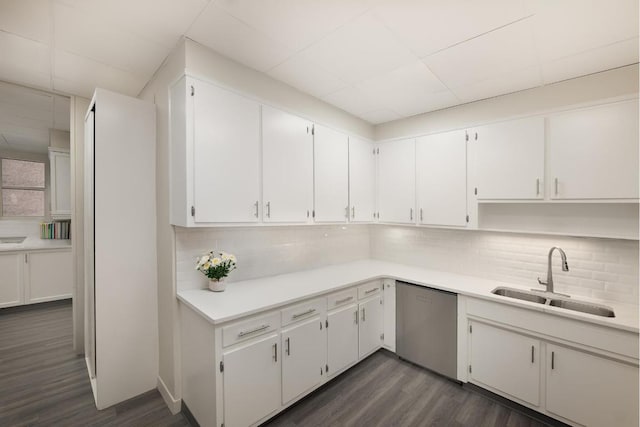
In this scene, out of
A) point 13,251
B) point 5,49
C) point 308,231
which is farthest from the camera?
point 13,251

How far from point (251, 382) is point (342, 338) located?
94cm

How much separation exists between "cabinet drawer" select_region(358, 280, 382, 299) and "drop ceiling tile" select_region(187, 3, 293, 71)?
2128mm

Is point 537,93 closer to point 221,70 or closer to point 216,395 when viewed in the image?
point 221,70

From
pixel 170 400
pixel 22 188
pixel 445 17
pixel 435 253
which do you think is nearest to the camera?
pixel 445 17

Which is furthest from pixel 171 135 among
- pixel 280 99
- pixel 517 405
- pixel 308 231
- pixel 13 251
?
pixel 13 251

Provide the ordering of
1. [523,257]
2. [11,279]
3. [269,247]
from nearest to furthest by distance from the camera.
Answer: [523,257] < [269,247] < [11,279]

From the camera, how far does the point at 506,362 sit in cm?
222

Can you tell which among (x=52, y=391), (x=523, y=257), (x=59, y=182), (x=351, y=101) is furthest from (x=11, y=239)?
(x=523, y=257)

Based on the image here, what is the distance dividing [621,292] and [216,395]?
305 cm

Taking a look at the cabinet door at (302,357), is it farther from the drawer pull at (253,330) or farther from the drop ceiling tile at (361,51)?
the drop ceiling tile at (361,51)

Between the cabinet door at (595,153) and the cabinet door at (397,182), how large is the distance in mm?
1237

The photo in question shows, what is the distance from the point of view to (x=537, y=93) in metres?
2.44

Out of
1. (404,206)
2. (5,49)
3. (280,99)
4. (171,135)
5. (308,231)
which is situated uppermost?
(5,49)

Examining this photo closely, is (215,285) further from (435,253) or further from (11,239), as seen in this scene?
(11,239)
